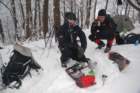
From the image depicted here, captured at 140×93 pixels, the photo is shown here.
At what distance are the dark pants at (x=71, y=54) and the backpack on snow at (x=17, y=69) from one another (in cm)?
74

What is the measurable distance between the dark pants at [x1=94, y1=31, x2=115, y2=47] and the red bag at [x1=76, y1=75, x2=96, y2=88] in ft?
6.52

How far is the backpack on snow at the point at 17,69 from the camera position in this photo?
19.5 ft

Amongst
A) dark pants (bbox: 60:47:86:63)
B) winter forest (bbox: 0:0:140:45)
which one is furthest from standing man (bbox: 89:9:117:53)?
winter forest (bbox: 0:0:140:45)

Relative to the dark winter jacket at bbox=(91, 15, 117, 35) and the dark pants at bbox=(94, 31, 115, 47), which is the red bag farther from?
the dark winter jacket at bbox=(91, 15, 117, 35)

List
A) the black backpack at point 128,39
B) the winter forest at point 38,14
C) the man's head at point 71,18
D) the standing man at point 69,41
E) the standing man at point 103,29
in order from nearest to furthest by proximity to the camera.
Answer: the man's head at point 71,18
the standing man at point 69,41
the standing man at point 103,29
the black backpack at point 128,39
the winter forest at point 38,14

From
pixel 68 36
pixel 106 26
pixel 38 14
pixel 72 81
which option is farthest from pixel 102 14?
pixel 38 14

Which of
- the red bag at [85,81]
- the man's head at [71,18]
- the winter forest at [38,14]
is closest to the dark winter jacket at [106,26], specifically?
the man's head at [71,18]

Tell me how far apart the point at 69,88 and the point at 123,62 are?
4.96ft

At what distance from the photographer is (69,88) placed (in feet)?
19.2

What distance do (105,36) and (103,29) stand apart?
0.63 ft

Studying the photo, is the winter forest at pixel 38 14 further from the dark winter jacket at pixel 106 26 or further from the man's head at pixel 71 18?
the man's head at pixel 71 18

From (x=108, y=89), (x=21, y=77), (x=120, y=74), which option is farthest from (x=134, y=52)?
(x=21, y=77)

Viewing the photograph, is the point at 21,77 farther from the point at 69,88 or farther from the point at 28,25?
the point at 28,25

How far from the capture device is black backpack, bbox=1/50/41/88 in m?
5.95
